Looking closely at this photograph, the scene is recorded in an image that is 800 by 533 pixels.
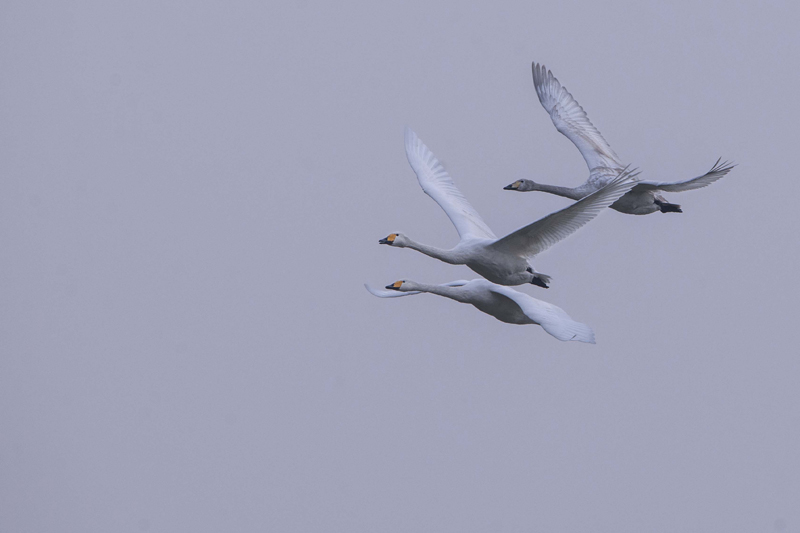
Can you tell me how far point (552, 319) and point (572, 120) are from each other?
10.5 metres

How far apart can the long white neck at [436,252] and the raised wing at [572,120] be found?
625cm

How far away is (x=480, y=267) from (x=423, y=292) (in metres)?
1.22

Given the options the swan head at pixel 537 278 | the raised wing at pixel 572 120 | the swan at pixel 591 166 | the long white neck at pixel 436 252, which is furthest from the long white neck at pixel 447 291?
the raised wing at pixel 572 120

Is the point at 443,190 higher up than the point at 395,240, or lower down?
higher up

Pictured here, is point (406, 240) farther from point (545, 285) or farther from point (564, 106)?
point (564, 106)

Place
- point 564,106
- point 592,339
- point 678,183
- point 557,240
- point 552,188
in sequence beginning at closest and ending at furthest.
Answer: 1. point 592,339
2. point 557,240
3. point 678,183
4. point 552,188
5. point 564,106

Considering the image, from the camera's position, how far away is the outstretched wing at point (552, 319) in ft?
69.9

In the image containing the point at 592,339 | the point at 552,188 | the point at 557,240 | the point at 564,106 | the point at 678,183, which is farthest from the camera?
the point at 564,106

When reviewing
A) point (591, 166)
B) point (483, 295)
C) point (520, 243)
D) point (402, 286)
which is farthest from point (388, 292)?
point (591, 166)

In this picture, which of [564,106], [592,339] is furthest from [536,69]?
[592,339]

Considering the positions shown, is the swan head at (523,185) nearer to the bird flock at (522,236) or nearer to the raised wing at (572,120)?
the bird flock at (522,236)

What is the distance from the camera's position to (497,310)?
2456cm

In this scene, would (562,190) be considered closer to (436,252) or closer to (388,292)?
(436,252)

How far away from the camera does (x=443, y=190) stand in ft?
95.9
